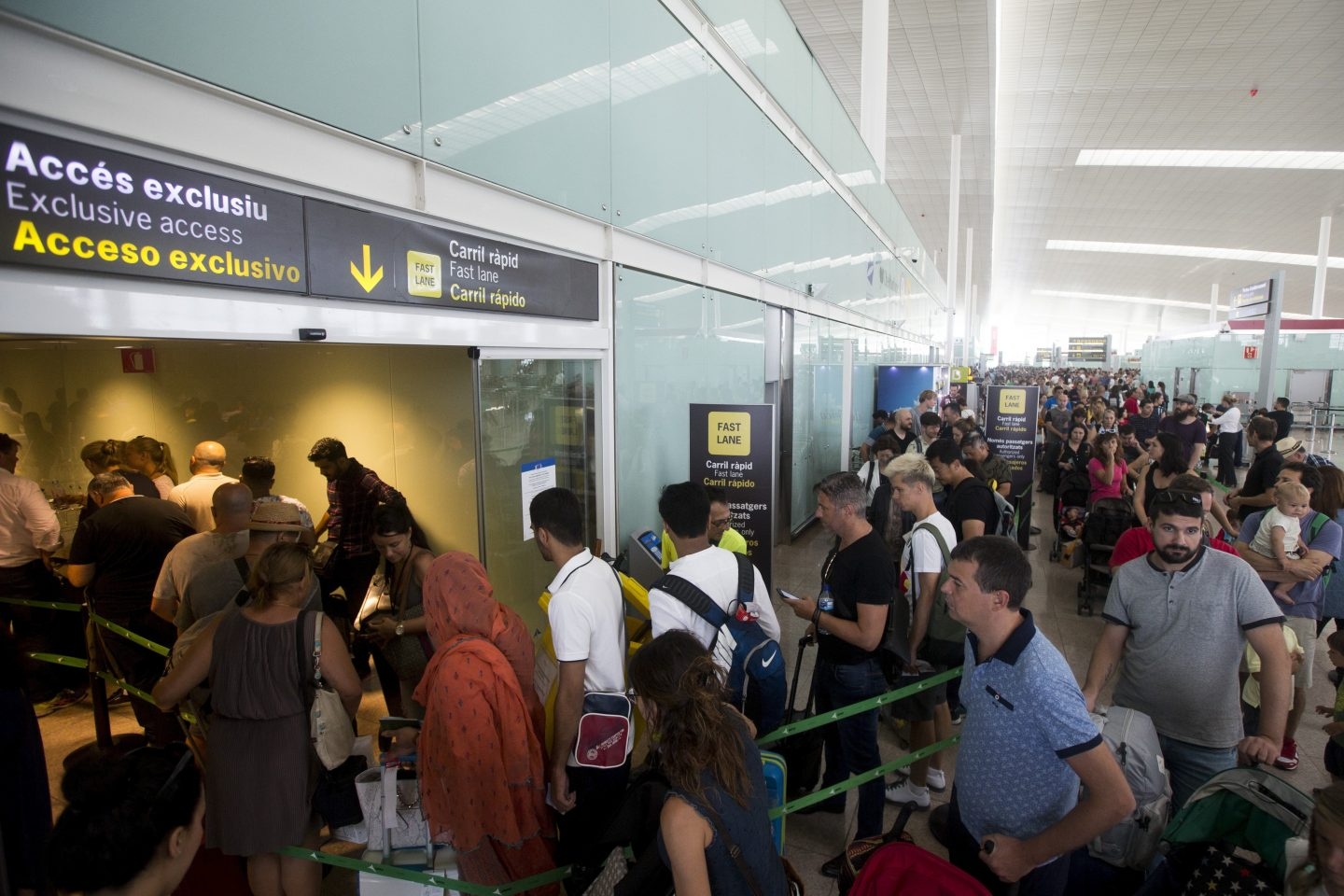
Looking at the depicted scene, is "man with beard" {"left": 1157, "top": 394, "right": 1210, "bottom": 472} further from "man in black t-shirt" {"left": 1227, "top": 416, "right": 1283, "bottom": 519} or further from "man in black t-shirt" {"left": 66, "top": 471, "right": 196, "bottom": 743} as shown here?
"man in black t-shirt" {"left": 66, "top": 471, "right": 196, "bottom": 743}

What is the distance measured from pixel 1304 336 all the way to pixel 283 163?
87.6 feet

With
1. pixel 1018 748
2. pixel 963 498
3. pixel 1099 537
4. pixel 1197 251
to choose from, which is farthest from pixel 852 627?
pixel 1197 251

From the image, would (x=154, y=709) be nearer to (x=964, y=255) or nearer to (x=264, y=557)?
(x=264, y=557)

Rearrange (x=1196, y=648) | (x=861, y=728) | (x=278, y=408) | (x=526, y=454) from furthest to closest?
(x=278, y=408) → (x=526, y=454) → (x=861, y=728) → (x=1196, y=648)

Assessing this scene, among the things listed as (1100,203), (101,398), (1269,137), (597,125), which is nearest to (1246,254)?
(1100,203)

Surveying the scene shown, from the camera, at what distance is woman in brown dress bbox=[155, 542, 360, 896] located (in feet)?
8.57

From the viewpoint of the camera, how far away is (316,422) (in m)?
5.58

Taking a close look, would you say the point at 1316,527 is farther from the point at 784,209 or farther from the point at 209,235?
the point at 784,209

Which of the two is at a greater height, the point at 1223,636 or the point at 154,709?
the point at 1223,636

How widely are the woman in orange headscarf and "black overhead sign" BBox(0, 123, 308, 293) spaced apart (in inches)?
51.4

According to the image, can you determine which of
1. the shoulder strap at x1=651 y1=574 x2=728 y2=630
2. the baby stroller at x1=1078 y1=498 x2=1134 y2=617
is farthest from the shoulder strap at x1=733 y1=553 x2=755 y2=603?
the baby stroller at x1=1078 y1=498 x2=1134 y2=617

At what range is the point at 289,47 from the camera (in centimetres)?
259

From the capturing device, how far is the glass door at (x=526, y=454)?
4160mm

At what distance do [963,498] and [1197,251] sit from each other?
46847 millimetres
